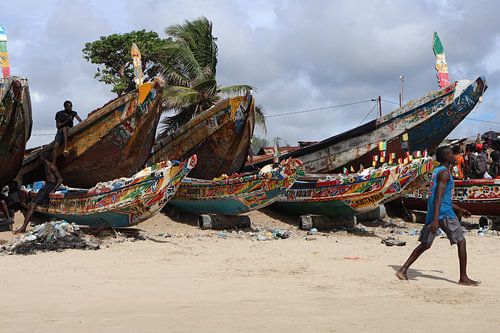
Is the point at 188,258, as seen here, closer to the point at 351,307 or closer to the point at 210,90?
the point at 351,307

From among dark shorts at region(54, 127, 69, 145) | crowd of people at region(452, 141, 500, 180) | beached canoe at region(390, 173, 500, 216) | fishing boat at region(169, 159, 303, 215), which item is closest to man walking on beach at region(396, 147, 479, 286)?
fishing boat at region(169, 159, 303, 215)

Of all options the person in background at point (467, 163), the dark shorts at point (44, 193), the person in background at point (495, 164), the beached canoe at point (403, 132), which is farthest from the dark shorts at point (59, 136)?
the person in background at point (495, 164)

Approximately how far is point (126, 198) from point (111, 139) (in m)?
2.63

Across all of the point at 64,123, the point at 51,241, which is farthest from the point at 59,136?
the point at 51,241

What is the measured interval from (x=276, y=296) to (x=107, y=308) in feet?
4.75

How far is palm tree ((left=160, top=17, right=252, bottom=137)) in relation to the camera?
18188 mm

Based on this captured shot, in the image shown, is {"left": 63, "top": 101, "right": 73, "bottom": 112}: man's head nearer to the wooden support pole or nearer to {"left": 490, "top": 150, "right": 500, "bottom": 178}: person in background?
the wooden support pole

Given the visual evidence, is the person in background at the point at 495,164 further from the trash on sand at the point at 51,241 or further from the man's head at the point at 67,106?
the trash on sand at the point at 51,241

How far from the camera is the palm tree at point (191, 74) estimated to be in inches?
716

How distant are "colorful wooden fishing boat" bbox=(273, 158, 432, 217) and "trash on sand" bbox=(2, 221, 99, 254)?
5048 millimetres

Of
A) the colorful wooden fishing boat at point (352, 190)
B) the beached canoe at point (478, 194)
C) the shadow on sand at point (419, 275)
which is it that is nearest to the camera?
the shadow on sand at point (419, 275)

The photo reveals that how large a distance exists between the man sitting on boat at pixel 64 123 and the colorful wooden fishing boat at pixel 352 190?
188 inches

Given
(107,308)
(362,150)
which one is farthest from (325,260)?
(362,150)

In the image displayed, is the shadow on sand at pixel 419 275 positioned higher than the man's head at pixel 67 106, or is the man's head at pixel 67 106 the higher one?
the man's head at pixel 67 106
